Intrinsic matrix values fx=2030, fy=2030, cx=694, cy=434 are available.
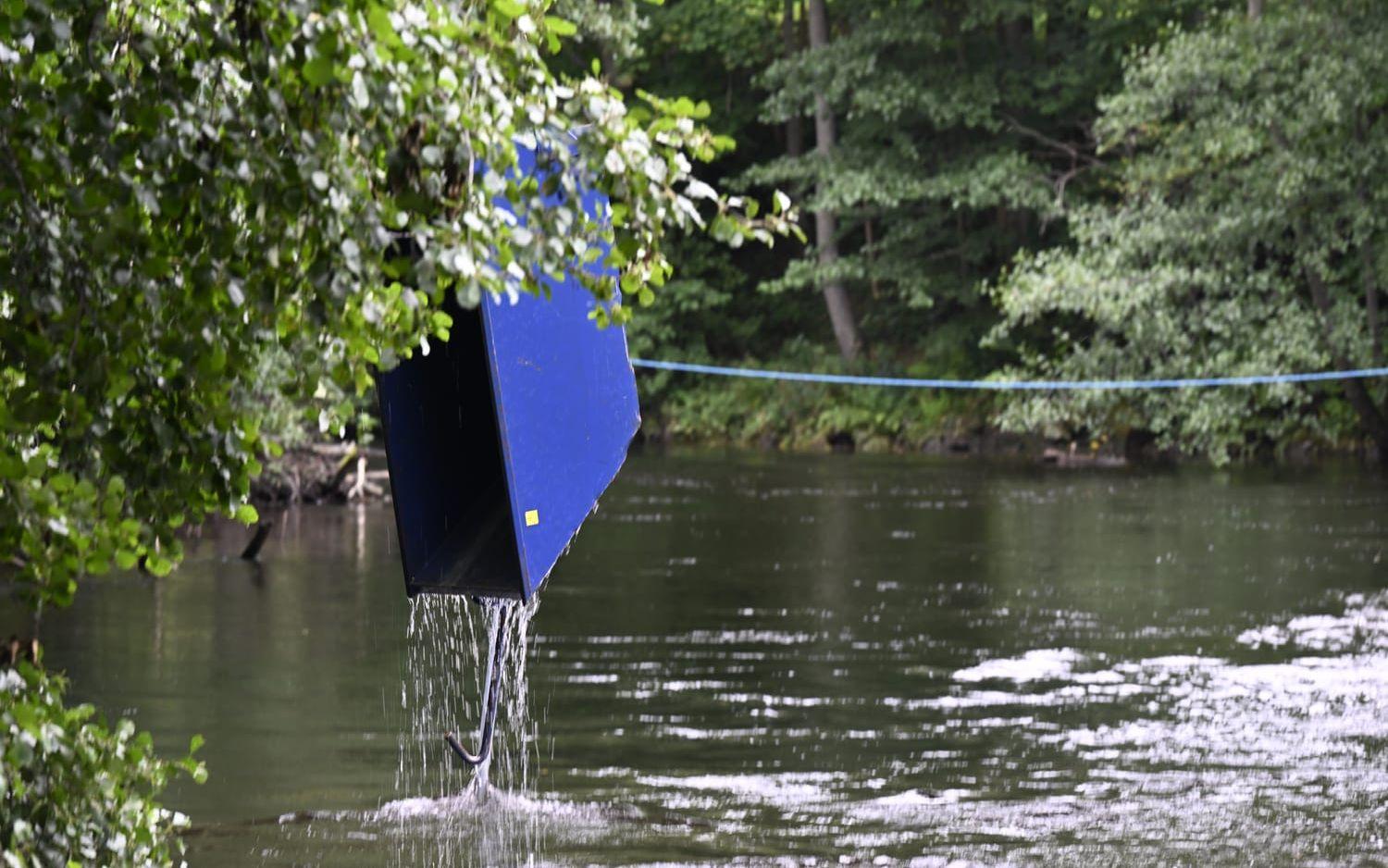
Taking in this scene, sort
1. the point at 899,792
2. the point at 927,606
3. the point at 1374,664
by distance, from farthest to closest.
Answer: the point at 927,606, the point at 1374,664, the point at 899,792

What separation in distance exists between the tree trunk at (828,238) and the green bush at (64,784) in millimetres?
32596

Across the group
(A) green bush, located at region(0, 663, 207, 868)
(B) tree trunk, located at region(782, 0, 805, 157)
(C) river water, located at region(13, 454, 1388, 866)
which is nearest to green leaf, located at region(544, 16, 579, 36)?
(A) green bush, located at region(0, 663, 207, 868)

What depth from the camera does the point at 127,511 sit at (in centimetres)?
411

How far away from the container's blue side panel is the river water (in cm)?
165

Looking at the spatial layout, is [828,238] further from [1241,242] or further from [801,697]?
[801,697]

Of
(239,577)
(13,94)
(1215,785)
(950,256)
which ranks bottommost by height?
(1215,785)

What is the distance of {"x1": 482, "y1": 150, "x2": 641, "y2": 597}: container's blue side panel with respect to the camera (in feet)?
21.4

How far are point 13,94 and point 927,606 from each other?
461 inches

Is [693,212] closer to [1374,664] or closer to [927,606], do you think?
[1374,664]

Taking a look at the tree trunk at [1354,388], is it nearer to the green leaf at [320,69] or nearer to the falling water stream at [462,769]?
the falling water stream at [462,769]

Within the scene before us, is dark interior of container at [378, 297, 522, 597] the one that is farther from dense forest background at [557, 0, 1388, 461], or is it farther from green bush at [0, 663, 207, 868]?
dense forest background at [557, 0, 1388, 461]

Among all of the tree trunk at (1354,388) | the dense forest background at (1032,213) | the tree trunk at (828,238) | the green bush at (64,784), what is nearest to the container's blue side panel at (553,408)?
the green bush at (64,784)

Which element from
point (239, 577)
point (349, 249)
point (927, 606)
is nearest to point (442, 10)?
point (349, 249)

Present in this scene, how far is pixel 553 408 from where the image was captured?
672 centimetres
